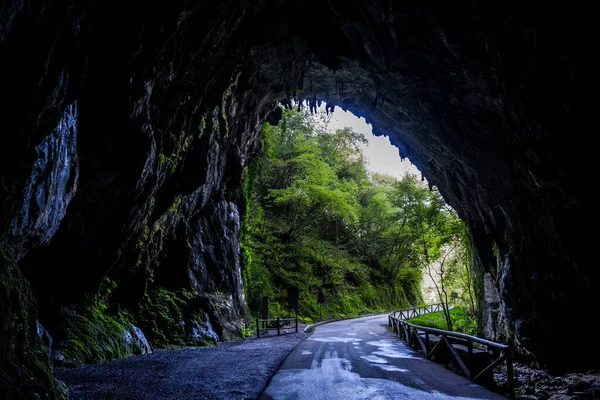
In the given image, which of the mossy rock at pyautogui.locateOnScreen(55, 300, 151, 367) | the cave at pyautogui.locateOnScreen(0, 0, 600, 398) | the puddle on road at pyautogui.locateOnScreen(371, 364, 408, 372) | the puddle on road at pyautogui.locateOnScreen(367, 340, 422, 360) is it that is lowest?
the puddle on road at pyautogui.locateOnScreen(367, 340, 422, 360)

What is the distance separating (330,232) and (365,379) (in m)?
32.9

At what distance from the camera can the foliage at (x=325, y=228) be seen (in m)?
25.7

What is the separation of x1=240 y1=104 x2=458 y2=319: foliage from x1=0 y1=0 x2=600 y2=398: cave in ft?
25.4

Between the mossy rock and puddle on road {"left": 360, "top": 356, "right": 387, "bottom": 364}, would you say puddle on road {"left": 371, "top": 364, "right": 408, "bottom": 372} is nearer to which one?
puddle on road {"left": 360, "top": 356, "right": 387, "bottom": 364}

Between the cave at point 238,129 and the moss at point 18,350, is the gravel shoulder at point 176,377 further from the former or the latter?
the cave at point 238,129

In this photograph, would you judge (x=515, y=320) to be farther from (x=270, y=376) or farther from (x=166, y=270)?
(x=166, y=270)

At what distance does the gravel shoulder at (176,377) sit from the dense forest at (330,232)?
13.4m

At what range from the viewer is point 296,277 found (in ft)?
94.3

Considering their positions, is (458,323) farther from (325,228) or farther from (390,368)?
(390,368)

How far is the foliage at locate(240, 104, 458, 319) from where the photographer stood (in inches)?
1011

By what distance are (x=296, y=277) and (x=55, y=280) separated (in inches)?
776

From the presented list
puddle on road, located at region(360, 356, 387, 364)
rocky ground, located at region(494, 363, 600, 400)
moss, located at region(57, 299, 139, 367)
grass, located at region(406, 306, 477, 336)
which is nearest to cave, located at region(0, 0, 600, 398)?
moss, located at region(57, 299, 139, 367)

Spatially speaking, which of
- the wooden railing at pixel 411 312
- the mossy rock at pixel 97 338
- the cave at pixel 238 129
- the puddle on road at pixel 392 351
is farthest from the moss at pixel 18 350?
the wooden railing at pixel 411 312

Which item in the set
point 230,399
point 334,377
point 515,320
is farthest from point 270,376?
point 515,320
